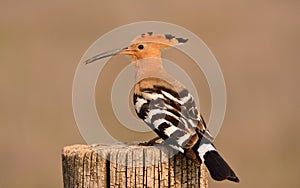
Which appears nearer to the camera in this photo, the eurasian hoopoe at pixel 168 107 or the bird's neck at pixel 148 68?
the eurasian hoopoe at pixel 168 107

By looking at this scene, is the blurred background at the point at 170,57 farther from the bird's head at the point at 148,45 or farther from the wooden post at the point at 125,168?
the wooden post at the point at 125,168

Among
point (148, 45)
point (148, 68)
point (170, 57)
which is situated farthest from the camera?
point (170, 57)

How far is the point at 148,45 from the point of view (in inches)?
188

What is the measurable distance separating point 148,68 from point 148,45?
156mm

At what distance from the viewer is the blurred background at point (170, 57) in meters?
7.34

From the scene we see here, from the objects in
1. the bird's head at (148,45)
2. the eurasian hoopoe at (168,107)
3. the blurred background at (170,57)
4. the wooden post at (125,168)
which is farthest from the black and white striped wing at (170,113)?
the blurred background at (170,57)

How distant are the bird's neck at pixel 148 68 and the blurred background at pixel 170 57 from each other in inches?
99.7

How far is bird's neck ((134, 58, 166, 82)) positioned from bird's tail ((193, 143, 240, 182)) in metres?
0.98

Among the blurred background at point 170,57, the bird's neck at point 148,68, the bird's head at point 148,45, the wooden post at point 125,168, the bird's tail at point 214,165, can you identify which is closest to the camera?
the wooden post at point 125,168

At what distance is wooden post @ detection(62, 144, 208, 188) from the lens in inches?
129

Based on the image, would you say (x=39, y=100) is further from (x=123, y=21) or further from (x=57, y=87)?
(x=123, y=21)

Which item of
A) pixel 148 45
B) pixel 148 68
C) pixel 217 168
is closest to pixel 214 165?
pixel 217 168

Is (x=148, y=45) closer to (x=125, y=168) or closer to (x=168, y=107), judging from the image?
(x=168, y=107)

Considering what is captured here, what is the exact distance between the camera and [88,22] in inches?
460
